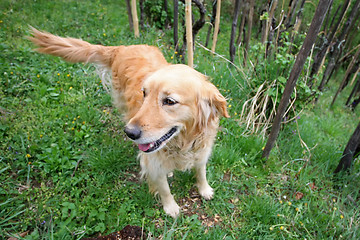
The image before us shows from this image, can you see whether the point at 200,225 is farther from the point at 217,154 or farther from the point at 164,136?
the point at 164,136

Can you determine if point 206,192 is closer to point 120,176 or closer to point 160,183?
point 160,183

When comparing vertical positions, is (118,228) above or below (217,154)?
below

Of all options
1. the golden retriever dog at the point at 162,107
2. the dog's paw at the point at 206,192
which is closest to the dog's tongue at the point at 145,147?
the golden retriever dog at the point at 162,107

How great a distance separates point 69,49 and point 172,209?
2202mm

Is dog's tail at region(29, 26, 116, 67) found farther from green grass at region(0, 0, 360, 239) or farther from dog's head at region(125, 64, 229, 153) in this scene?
dog's head at region(125, 64, 229, 153)

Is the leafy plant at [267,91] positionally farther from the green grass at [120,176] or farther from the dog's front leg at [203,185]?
the dog's front leg at [203,185]

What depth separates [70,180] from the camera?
2.26 meters

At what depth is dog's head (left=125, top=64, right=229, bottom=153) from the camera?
1519mm

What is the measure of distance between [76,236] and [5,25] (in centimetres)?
456

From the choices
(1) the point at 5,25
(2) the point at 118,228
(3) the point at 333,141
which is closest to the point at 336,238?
(3) the point at 333,141

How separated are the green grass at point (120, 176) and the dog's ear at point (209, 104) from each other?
2.80 ft

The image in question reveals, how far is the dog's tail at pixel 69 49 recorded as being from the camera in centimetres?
256

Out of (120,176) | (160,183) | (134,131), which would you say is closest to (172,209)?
(160,183)

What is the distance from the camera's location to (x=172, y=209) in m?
2.14
